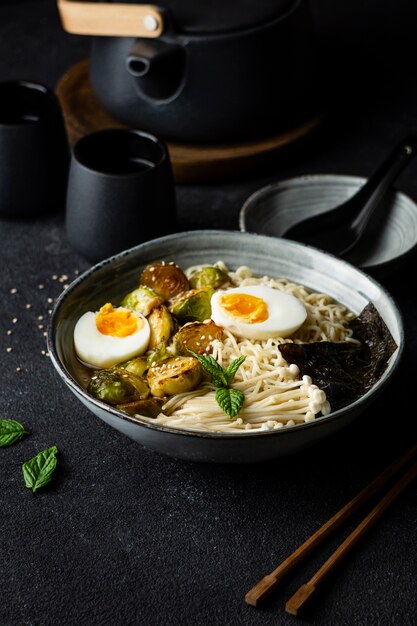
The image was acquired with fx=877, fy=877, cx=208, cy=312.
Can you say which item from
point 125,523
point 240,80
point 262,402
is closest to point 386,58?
point 240,80

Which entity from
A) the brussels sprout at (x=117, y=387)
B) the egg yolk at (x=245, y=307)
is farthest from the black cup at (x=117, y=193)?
the brussels sprout at (x=117, y=387)

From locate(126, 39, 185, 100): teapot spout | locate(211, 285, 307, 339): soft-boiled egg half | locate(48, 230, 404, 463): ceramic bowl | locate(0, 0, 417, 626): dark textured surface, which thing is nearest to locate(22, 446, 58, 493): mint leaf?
locate(0, 0, 417, 626): dark textured surface

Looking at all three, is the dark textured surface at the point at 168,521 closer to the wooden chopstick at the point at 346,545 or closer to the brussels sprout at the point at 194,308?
the wooden chopstick at the point at 346,545

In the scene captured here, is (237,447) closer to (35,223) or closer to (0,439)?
(0,439)

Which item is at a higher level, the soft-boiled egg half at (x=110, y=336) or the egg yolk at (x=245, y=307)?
the egg yolk at (x=245, y=307)

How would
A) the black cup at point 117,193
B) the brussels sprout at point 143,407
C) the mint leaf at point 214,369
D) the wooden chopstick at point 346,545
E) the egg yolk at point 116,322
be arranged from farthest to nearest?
1. the black cup at point 117,193
2. the egg yolk at point 116,322
3. the mint leaf at point 214,369
4. the brussels sprout at point 143,407
5. the wooden chopstick at point 346,545

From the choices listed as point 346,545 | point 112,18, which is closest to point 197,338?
point 346,545

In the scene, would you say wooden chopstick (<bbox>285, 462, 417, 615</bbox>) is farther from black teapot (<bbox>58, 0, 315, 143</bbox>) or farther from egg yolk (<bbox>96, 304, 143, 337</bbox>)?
black teapot (<bbox>58, 0, 315, 143</bbox>)
